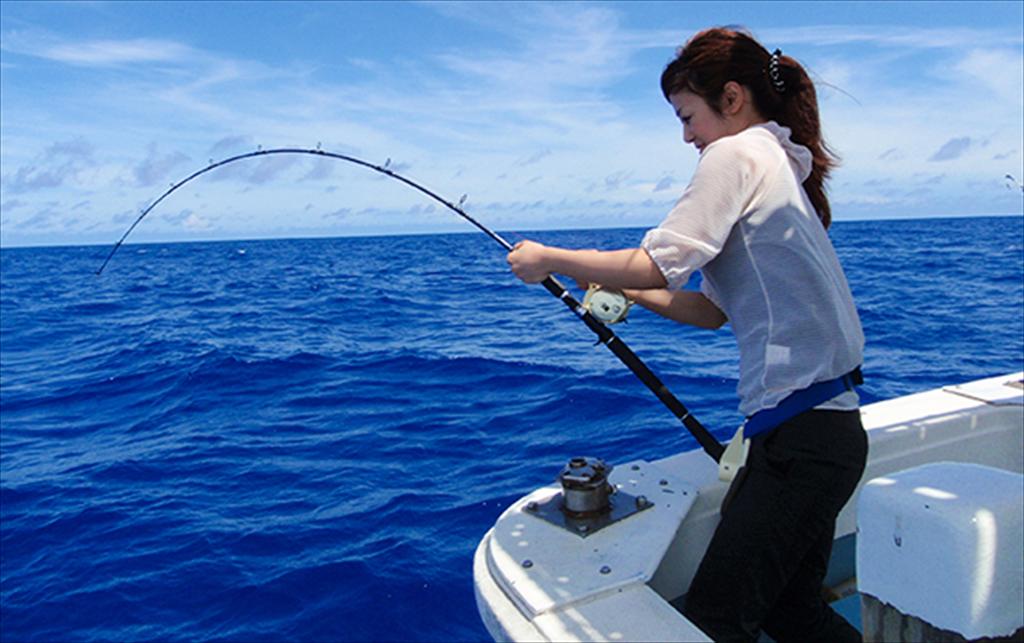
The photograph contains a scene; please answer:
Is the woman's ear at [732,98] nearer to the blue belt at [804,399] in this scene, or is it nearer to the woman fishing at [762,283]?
the woman fishing at [762,283]

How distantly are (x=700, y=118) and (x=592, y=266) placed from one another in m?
0.45

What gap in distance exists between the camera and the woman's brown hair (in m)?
1.67

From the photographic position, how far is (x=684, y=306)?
6.85ft

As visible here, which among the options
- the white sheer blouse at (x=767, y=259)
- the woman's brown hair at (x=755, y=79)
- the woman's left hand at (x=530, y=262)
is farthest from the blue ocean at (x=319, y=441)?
the woman's brown hair at (x=755, y=79)

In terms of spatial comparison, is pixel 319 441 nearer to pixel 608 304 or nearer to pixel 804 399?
pixel 608 304

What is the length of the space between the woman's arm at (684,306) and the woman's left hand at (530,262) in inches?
15.3

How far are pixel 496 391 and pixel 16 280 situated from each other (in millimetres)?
27322

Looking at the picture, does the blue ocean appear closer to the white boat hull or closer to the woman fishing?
the white boat hull

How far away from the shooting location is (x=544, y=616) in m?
1.63

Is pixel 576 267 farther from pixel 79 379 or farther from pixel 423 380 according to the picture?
pixel 79 379

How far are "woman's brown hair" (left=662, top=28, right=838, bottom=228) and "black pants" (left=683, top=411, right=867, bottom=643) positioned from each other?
0.52 metres

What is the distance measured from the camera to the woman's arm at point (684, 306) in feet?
6.79

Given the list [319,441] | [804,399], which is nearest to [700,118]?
[804,399]

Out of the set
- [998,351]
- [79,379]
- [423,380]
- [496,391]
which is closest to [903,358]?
[998,351]
